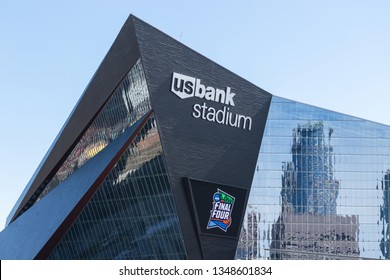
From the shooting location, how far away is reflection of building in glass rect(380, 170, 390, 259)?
198ft

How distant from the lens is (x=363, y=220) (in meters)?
60.6

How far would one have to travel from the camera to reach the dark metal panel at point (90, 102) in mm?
55469

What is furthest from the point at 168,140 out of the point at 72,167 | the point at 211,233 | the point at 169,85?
the point at 72,167

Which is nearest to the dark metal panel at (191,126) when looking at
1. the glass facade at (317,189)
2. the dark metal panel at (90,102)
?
the dark metal panel at (90,102)

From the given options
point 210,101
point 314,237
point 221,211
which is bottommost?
point 314,237

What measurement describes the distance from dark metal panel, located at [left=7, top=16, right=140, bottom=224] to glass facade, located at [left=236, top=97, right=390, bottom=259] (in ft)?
44.5

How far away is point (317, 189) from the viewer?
197ft

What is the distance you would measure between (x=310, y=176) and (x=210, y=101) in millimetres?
11565

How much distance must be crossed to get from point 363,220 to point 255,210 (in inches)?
388

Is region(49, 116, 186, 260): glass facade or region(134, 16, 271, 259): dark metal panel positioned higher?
region(134, 16, 271, 259): dark metal panel

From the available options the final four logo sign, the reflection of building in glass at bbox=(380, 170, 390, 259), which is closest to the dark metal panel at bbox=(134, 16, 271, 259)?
the final four logo sign

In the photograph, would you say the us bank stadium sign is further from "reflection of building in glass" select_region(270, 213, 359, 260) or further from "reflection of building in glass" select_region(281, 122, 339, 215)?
"reflection of building in glass" select_region(270, 213, 359, 260)

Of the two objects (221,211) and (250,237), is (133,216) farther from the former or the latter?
(250,237)

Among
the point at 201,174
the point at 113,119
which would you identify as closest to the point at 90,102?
the point at 113,119
